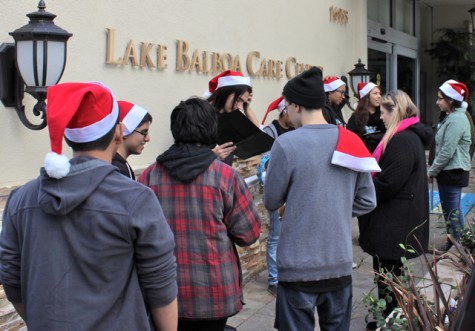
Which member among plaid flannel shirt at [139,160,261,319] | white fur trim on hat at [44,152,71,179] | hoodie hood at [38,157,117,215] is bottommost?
plaid flannel shirt at [139,160,261,319]

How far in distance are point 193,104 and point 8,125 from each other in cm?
138

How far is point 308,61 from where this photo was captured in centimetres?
775

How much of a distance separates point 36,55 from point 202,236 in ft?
4.82

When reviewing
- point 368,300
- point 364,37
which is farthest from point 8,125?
point 364,37

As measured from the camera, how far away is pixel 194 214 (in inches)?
111

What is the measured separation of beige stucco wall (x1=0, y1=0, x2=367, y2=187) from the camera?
3730mm

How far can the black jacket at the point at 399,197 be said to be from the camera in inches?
159

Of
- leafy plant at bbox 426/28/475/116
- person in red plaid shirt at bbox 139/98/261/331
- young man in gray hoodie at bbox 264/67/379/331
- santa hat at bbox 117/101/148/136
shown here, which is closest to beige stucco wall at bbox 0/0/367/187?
santa hat at bbox 117/101/148/136

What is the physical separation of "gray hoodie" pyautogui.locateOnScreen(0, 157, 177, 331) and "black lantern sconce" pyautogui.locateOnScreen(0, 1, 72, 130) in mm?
1620

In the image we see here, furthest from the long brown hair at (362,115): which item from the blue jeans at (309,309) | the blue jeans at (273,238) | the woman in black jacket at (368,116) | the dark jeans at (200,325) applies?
the dark jeans at (200,325)

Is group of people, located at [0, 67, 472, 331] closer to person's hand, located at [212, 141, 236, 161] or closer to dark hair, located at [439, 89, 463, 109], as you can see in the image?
person's hand, located at [212, 141, 236, 161]

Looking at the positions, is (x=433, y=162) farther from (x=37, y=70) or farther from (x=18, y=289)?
(x=18, y=289)

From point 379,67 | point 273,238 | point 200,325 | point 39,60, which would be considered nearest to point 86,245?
point 200,325

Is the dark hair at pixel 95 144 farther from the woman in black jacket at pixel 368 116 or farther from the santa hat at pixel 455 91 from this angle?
the santa hat at pixel 455 91
